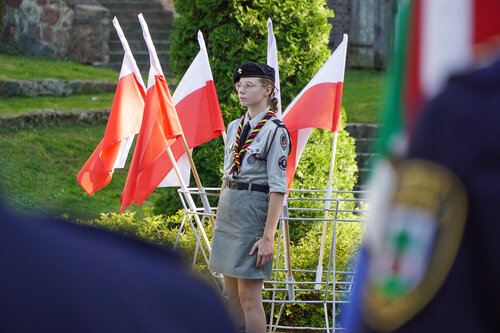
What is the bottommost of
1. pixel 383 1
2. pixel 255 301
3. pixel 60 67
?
pixel 255 301

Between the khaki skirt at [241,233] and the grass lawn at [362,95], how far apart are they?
5.59 m

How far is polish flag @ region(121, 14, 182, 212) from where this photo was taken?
14.6 ft

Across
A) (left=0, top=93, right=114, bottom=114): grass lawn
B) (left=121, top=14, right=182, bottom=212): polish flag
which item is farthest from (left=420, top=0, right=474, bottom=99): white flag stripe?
(left=0, top=93, right=114, bottom=114): grass lawn

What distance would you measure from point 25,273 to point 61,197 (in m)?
7.40

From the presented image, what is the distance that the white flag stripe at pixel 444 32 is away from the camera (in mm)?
761

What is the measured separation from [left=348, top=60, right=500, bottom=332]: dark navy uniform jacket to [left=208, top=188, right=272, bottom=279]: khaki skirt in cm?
315

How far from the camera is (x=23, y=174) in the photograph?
26.7 feet

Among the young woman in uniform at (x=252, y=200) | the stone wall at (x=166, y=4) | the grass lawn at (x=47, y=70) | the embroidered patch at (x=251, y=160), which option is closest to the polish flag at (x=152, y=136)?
the young woman in uniform at (x=252, y=200)

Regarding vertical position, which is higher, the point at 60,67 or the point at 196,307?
the point at 60,67

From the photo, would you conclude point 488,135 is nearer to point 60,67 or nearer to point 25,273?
point 25,273

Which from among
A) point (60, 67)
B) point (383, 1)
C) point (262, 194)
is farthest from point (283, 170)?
point (383, 1)

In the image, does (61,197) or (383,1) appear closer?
(61,197)

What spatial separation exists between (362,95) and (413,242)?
12.2 metres

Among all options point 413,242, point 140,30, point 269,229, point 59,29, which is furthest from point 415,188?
point 140,30
